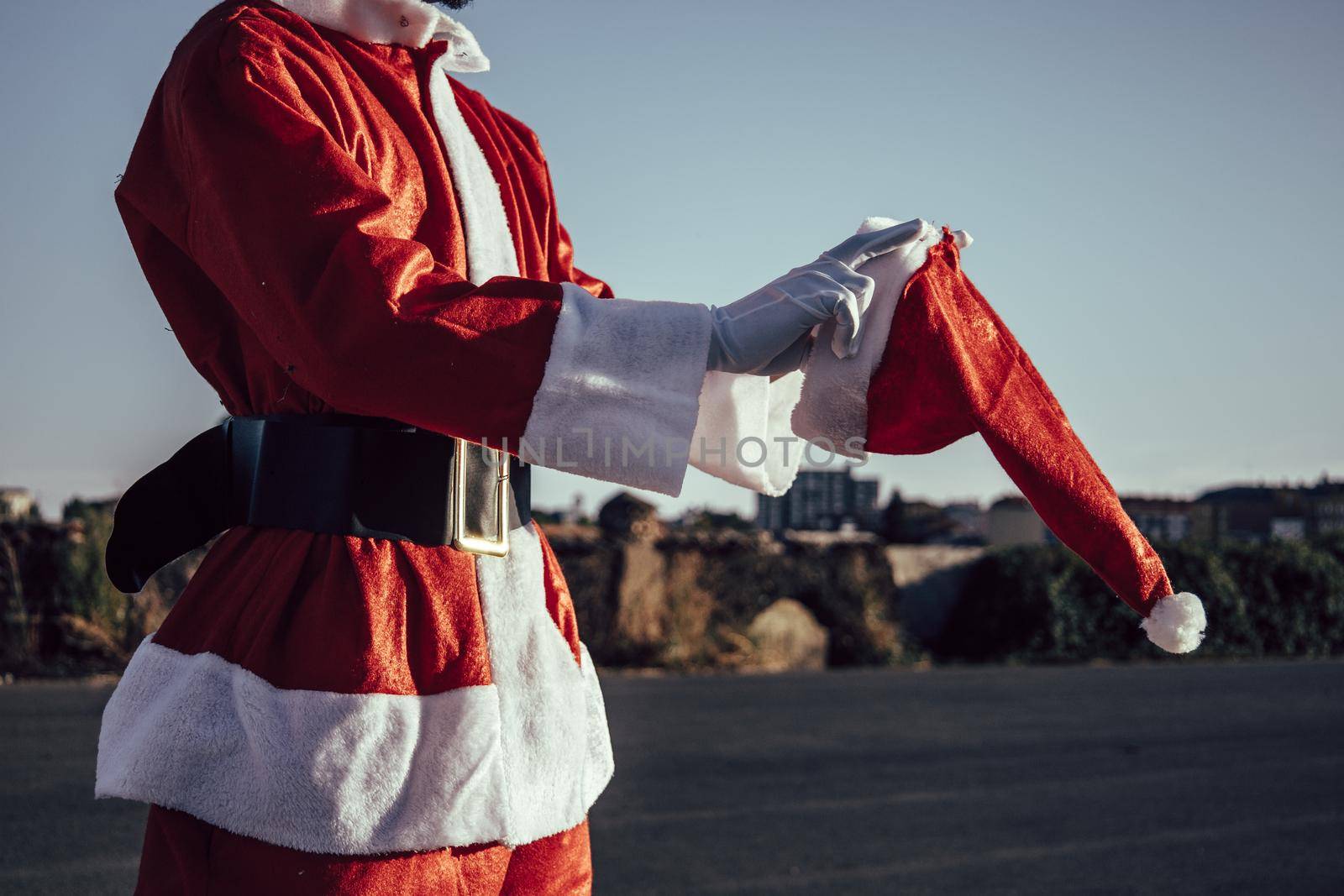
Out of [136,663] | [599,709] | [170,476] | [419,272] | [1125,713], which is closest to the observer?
[419,272]

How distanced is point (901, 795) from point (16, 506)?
7917 millimetres

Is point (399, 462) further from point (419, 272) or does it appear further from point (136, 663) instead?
point (136, 663)

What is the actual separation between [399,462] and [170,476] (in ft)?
1.16

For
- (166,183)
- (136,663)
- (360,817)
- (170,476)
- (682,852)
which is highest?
(166,183)

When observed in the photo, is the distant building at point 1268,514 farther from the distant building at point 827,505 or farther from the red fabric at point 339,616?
the red fabric at point 339,616

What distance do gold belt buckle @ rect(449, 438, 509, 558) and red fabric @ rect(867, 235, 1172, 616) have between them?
1.55 ft

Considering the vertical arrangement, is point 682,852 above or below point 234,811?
below

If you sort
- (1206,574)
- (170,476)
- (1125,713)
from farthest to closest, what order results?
1. (1206,574)
2. (1125,713)
3. (170,476)

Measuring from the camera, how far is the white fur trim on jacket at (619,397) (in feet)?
4.33

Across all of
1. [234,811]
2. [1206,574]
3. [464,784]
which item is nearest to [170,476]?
[234,811]

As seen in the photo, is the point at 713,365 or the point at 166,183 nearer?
the point at 713,365

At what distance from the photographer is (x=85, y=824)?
17.0ft

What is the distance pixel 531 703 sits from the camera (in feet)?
4.97

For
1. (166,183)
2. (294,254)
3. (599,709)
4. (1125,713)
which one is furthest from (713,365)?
(1125,713)
